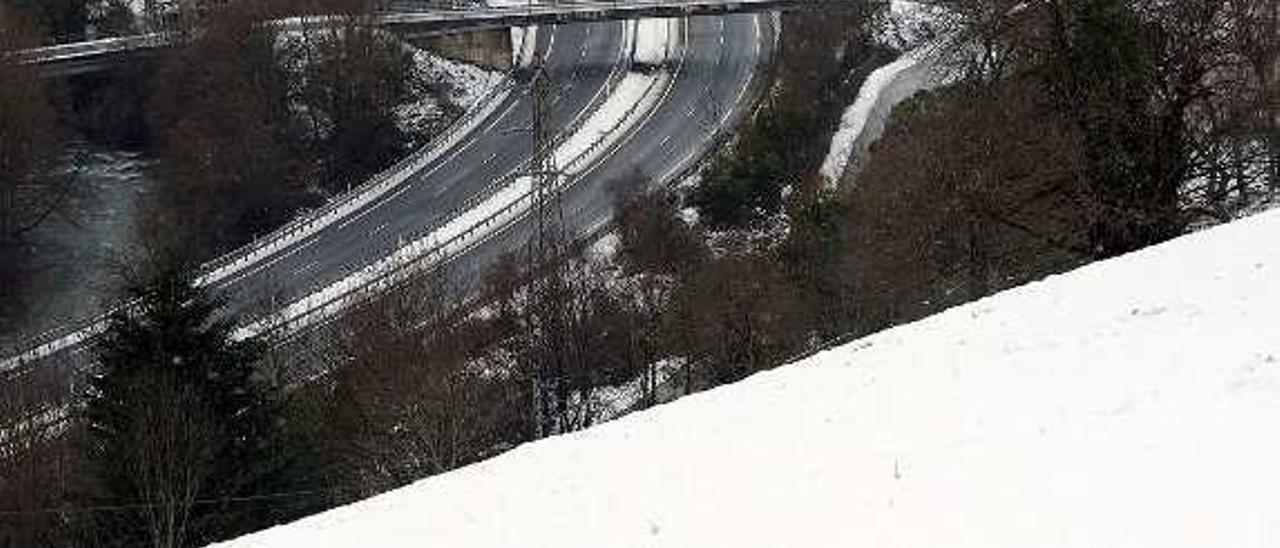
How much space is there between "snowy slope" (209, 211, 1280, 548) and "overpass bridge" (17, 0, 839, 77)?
58936 millimetres

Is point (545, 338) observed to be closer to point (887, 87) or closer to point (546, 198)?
point (546, 198)

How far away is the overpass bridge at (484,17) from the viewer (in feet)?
250

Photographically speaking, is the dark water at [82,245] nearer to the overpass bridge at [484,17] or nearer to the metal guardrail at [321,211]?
the metal guardrail at [321,211]

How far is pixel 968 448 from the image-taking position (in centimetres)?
1380

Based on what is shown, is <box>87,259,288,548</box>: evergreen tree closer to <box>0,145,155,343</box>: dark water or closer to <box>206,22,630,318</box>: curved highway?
<box>206,22,630,318</box>: curved highway

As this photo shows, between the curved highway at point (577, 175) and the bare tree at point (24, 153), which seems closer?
the curved highway at point (577, 175)

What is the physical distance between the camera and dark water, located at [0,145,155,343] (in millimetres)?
58812

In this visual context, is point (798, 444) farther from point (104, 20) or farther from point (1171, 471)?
point (104, 20)

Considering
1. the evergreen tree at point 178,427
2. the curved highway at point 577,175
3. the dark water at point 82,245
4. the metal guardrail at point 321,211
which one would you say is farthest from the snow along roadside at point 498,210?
the evergreen tree at point 178,427

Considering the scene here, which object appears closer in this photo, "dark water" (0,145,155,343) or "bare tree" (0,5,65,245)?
"dark water" (0,145,155,343)

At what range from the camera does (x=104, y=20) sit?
283 ft

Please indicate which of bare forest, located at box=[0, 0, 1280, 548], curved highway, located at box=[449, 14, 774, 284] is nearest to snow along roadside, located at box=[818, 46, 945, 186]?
bare forest, located at box=[0, 0, 1280, 548]

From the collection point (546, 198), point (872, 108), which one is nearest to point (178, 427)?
point (546, 198)

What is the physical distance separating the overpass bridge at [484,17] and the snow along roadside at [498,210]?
9.64 feet
